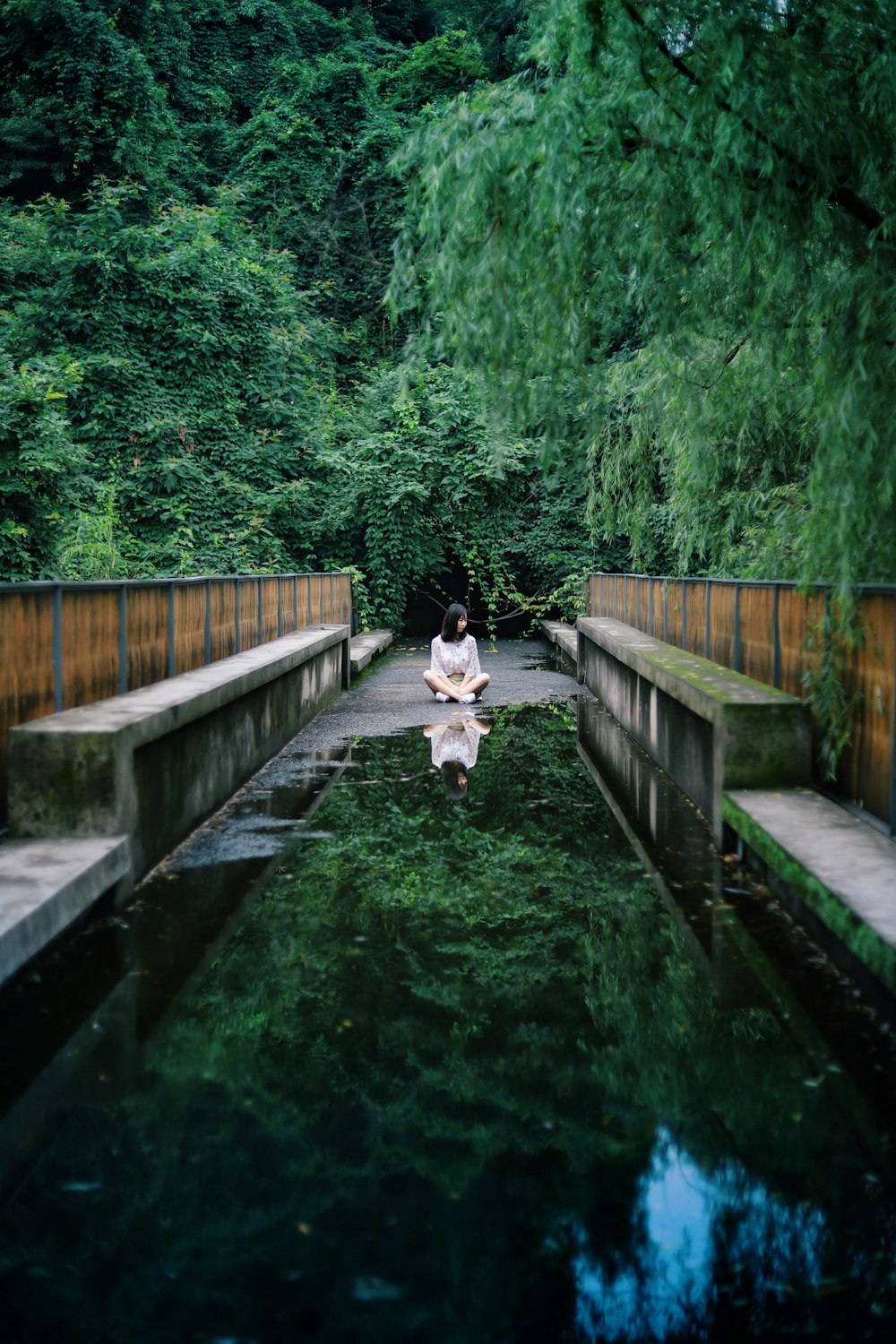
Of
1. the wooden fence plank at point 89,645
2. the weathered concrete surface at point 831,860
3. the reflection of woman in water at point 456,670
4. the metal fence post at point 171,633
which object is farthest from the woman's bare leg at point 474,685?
the weathered concrete surface at point 831,860

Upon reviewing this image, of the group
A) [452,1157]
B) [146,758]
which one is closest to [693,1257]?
[452,1157]

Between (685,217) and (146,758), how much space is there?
4.65 m

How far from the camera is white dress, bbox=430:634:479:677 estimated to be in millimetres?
17484

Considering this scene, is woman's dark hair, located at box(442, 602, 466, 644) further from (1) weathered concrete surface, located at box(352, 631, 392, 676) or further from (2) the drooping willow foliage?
(2) the drooping willow foliage

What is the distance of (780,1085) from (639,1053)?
1.83 feet

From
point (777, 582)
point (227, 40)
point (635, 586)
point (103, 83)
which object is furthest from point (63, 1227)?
point (227, 40)

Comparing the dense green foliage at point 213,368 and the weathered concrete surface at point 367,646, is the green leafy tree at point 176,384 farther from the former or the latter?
the weathered concrete surface at point 367,646

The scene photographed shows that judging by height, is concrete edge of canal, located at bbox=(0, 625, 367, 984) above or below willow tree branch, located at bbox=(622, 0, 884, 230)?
below

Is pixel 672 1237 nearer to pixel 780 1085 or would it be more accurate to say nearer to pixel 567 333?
pixel 780 1085

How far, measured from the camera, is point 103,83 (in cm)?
3650

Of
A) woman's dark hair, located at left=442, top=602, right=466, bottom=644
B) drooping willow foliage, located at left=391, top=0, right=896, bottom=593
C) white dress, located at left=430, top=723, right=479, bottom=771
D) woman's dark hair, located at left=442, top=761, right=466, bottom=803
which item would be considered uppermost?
drooping willow foliage, located at left=391, top=0, right=896, bottom=593

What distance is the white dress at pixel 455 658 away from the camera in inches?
688

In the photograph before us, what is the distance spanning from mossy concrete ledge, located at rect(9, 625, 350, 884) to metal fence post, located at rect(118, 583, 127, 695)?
0.17m

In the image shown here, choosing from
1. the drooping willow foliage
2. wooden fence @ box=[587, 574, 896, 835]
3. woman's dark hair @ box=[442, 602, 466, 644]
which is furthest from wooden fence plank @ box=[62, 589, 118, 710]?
woman's dark hair @ box=[442, 602, 466, 644]
